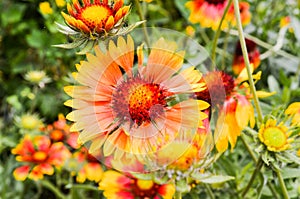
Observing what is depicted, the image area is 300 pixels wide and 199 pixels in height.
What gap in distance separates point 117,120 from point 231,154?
1.35ft

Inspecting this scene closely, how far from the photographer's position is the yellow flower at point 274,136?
754mm

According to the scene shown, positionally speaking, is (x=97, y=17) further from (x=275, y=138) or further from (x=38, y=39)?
(x=38, y=39)

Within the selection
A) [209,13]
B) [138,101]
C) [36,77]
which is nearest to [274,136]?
[138,101]

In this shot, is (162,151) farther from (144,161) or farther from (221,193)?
(221,193)

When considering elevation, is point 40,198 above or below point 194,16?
below

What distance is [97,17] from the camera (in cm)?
63

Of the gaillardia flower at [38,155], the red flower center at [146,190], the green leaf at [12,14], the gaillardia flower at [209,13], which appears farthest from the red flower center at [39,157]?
the green leaf at [12,14]

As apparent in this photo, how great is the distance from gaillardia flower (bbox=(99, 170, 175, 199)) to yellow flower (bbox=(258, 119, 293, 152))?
0.17 m

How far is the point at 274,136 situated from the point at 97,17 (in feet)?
0.99

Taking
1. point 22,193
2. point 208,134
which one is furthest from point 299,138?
point 22,193

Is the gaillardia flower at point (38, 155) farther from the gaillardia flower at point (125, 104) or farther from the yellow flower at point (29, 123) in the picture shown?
the gaillardia flower at point (125, 104)

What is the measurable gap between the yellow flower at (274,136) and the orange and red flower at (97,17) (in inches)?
10.8

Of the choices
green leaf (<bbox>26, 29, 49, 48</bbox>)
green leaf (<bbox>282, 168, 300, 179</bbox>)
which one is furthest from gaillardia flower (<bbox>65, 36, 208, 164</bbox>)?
green leaf (<bbox>26, 29, 49, 48</bbox>)

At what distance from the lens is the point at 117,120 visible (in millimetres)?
632
